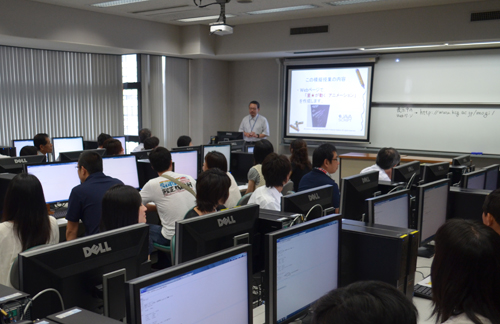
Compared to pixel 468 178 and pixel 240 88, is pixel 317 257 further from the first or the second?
pixel 240 88

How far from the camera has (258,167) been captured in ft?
14.2

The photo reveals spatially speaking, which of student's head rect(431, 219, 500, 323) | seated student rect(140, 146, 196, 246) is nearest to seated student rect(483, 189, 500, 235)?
student's head rect(431, 219, 500, 323)

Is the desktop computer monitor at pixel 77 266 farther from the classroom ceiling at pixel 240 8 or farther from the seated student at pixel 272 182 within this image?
the classroom ceiling at pixel 240 8

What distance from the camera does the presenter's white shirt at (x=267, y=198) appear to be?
283 cm

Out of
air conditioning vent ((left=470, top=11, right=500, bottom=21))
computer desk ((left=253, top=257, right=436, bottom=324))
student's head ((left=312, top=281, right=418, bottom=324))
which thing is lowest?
computer desk ((left=253, top=257, right=436, bottom=324))

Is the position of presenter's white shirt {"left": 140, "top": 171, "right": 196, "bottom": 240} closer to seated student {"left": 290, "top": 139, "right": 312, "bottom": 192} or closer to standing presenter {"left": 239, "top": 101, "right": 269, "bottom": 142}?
seated student {"left": 290, "top": 139, "right": 312, "bottom": 192}

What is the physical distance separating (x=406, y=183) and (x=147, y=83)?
6107mm

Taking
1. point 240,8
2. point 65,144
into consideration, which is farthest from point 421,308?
point 65,144

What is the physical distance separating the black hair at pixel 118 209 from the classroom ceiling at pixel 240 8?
4490mm

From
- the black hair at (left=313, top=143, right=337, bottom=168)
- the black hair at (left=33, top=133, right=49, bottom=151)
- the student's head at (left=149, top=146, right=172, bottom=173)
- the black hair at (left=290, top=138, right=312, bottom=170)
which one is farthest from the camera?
the black hair at (left=33, top=133, right=49, bottom=151)

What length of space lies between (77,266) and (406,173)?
272 cm

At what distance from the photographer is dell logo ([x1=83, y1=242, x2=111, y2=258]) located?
4.71 ft

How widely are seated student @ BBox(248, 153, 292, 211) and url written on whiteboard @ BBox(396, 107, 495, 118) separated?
196 inches

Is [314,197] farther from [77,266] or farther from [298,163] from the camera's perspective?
[298,163]
